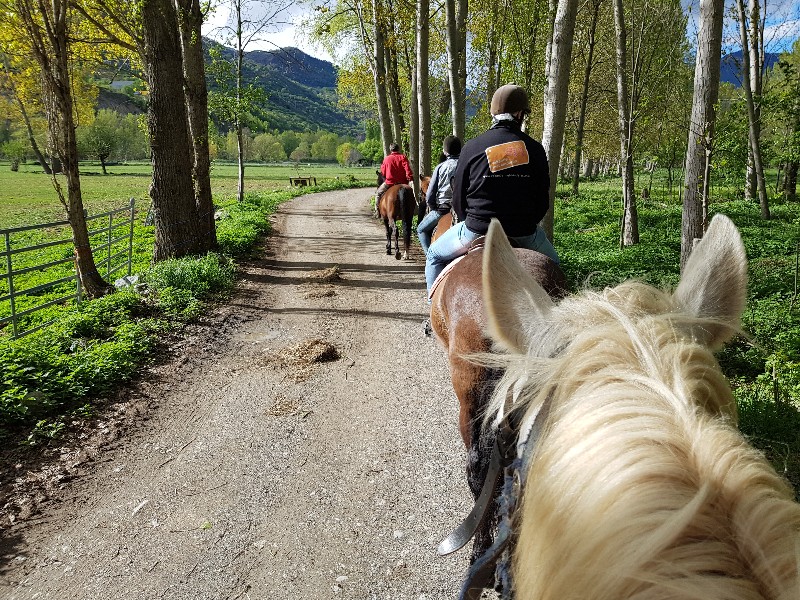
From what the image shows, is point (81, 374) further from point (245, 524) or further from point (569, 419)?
point (569, 419)

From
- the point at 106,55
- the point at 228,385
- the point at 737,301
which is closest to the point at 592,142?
the point at 106,55

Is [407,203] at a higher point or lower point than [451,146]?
lower

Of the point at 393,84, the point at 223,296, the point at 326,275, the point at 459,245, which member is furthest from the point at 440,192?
the point at 393,84

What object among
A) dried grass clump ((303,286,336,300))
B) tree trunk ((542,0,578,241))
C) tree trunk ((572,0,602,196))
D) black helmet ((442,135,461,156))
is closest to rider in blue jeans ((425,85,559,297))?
tree trunk ((542,0,578,241))

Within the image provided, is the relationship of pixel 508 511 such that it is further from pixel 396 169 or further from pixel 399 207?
pixel 396 169

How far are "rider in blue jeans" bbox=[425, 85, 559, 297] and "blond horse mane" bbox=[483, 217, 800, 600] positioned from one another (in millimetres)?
2244

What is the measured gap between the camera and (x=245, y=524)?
3789mm

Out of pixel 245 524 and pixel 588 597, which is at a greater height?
pixel 588 597

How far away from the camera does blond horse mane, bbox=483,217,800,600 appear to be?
79 cm

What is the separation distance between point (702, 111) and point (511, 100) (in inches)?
159

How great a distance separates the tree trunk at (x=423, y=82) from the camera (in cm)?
1319

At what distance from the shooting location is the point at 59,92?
7848mm

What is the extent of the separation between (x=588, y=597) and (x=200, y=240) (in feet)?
38.7

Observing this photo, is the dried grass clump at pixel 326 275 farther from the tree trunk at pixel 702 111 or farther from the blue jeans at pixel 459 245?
the tree trunk at pixel 702 111
